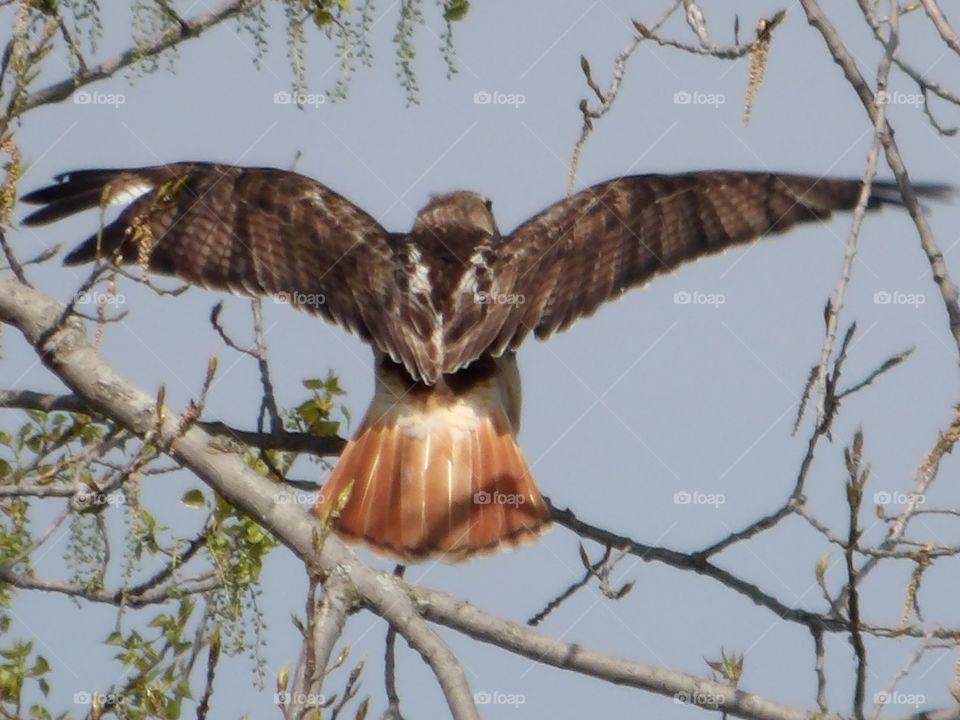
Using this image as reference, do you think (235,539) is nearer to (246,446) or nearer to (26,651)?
(246,446)

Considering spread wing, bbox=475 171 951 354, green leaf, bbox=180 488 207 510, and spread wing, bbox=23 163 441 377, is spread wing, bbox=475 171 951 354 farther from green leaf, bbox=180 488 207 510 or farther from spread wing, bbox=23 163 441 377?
green leaf, bbox=180 488 207 510

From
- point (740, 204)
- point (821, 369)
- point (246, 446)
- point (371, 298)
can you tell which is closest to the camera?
point (821, 369)

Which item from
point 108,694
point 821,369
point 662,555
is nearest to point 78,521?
point 108,694

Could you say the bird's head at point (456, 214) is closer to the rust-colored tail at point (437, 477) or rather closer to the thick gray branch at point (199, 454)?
the rust-colored tail at point (437, 477)

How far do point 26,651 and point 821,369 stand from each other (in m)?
2.32

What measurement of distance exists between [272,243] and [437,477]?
3.46 ft

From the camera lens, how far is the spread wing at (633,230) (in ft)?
16.5

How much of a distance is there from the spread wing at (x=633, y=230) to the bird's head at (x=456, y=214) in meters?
0.75

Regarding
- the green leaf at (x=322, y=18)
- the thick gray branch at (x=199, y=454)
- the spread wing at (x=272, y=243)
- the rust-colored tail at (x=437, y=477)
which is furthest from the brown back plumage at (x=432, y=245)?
the thick gray branch at (x=199, y=454)

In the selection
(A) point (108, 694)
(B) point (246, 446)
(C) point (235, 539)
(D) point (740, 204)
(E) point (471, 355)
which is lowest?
(A) point (108, 694)

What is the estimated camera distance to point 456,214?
6152 mm

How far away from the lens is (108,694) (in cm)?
345

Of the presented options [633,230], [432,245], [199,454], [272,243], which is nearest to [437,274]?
[432,245]

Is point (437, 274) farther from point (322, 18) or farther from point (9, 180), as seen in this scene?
point (9, 180)
